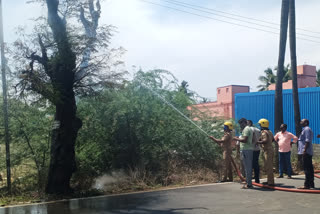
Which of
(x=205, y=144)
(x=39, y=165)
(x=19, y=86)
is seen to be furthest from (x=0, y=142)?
(x=205, y=144)

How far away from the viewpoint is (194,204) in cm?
818

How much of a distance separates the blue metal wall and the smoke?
12.4 metres

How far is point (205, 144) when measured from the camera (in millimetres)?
13203

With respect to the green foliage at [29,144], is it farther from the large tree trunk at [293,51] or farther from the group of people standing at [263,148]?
the large tree trunk at [293,51]

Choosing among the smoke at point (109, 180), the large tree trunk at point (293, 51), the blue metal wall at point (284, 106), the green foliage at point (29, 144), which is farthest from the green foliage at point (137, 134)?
the blue metal wall at point (284, 106)

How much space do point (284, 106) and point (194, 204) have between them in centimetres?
1516

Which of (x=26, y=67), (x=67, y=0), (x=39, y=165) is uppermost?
(x=67, y=0)

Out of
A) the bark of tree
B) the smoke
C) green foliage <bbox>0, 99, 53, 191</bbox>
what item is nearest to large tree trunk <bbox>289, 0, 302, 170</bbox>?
the smoke

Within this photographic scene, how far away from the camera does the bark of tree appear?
957 cm

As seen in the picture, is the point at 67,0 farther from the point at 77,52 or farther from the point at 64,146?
the point at 64,146

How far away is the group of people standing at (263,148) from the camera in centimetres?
930

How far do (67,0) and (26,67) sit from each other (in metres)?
2.23

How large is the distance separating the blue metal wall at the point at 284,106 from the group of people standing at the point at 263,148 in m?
8.83

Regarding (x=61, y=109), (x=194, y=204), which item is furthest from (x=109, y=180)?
(x=194, y=204)
